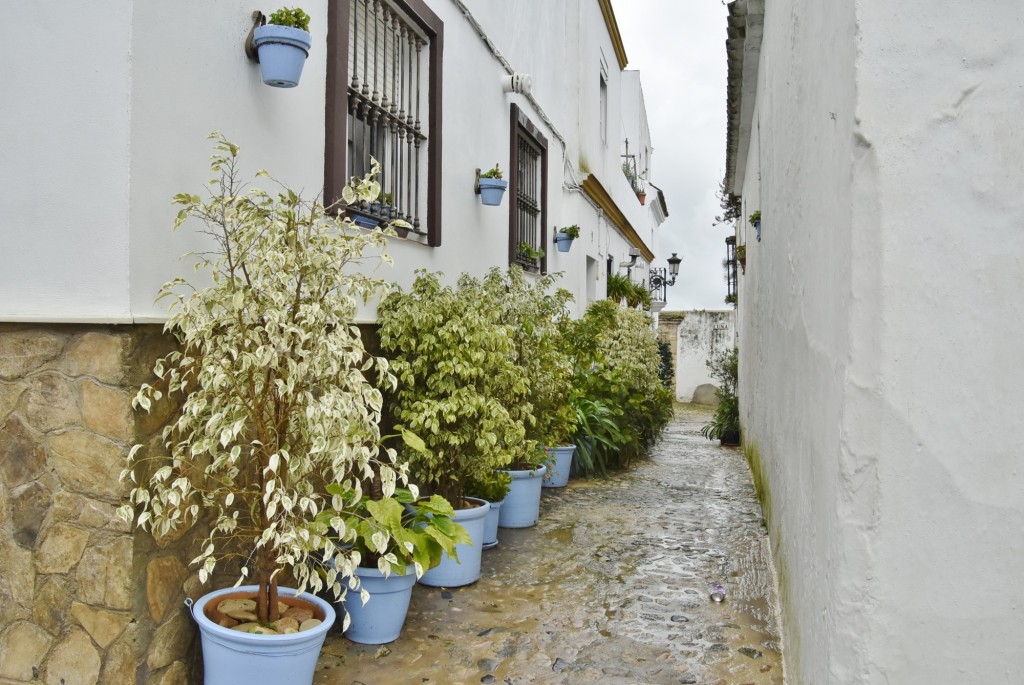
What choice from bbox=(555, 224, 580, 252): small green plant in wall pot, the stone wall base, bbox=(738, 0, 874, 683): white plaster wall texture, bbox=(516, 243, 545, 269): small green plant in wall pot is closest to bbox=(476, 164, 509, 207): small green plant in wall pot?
bbox=(516, 243, 545, 269): small green plant in wall pot

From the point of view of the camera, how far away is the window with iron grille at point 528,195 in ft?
25.1

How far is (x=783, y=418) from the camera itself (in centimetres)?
422

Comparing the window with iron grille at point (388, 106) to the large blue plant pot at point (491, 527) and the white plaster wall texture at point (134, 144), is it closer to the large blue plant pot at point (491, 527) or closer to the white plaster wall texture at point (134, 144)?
the white plaster wall texture at point (134, 144)

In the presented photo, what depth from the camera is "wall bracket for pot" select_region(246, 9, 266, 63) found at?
351 cm

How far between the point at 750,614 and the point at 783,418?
3.41 ft

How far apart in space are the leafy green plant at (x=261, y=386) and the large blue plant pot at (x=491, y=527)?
214 centimetres

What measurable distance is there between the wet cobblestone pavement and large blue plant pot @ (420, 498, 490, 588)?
64 mm

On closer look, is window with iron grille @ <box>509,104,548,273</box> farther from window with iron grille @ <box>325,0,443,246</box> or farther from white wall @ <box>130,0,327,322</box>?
white wall @ <box>130,0,327,322</box>

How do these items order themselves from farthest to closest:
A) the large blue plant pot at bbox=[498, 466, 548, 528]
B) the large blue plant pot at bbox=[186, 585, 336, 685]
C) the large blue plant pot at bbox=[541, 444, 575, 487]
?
the large blue plant pot at bbox=[541, 444, 575, 487], the large blue plant pot at bbox=[498, 466, 548, 528], the large blue plant pot at bbox=[186, 585, 336, 685]

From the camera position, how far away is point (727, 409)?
11.6 m

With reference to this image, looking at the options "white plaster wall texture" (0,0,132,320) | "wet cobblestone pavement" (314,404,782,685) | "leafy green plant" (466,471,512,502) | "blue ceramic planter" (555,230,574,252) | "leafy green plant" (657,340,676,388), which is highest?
"blue ceramic planter" (555,230,574,252)

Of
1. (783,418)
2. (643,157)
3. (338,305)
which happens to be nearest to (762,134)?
(783,418)

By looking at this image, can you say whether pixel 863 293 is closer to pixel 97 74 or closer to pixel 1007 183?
pixel 1007 183

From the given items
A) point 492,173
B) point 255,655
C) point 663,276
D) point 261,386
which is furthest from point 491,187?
point 663,276
